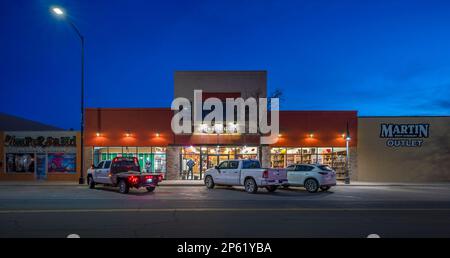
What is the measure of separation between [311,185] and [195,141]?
12.4m

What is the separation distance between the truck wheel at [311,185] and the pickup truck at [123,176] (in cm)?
837

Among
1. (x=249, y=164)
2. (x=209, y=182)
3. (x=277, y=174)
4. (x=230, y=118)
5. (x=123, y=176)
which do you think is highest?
(x=230, y=118)

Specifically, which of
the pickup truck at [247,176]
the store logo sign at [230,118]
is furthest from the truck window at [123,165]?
the store logo sign at [230,118]

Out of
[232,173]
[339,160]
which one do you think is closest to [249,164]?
[232,173]

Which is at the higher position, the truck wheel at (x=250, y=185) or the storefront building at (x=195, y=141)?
the storefront building at (x=195, y=141)

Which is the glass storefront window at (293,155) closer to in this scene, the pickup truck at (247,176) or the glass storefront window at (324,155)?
the glass storefront window at (324,155)

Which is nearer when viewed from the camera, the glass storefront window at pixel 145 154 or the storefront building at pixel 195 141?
the storefront building at pixel 195 141

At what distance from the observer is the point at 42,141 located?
3322 centimetres

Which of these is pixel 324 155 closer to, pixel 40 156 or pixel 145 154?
pixel 145 154

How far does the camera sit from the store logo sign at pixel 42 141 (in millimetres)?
33219

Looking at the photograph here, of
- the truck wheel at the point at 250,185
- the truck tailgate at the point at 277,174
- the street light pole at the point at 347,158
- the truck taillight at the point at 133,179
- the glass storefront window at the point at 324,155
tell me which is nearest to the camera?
the truck taillight at the point at 133,179

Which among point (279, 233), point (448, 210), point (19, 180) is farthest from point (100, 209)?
point (19, 180)

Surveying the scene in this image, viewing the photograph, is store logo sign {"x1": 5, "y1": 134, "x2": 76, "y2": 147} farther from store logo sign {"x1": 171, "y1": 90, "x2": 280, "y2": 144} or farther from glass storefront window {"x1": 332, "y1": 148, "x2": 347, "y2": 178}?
glass storefront window {"x1": 332, "y1": 148, "x2": 347, "y2": 178}
